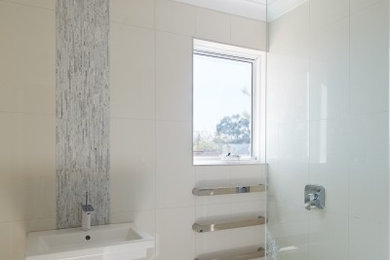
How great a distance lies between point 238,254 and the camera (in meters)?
2.12

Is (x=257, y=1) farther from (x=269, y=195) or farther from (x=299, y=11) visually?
(x=269, y=195)

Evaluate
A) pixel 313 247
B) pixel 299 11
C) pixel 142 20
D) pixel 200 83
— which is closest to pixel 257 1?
pixel 299 11

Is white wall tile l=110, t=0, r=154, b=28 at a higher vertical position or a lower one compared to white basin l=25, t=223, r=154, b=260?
higher

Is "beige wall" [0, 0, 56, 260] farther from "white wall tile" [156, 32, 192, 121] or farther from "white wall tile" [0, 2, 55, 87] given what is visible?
"white wall tile" [156, 32, 192, 121]

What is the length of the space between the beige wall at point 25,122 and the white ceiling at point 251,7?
896mm

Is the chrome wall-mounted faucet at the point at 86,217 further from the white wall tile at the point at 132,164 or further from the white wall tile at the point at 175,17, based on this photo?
the white wall tile at the point at 175,17

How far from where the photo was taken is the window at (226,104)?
86.5 inches

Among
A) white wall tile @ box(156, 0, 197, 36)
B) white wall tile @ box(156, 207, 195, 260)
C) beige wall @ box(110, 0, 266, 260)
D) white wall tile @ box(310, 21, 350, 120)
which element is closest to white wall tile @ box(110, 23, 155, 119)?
beige wall @ box(110, 0, 266, 260)

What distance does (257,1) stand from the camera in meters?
2.14

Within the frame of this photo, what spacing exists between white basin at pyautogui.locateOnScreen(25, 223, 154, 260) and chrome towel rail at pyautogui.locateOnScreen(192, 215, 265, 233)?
0.45 metres

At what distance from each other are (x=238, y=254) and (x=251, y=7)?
5.57 feet

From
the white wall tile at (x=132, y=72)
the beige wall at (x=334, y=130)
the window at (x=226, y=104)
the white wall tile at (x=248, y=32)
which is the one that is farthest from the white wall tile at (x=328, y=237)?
the white wall tile at (x=248, y=32)

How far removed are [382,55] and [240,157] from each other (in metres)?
1.19

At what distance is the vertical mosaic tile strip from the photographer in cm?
165
